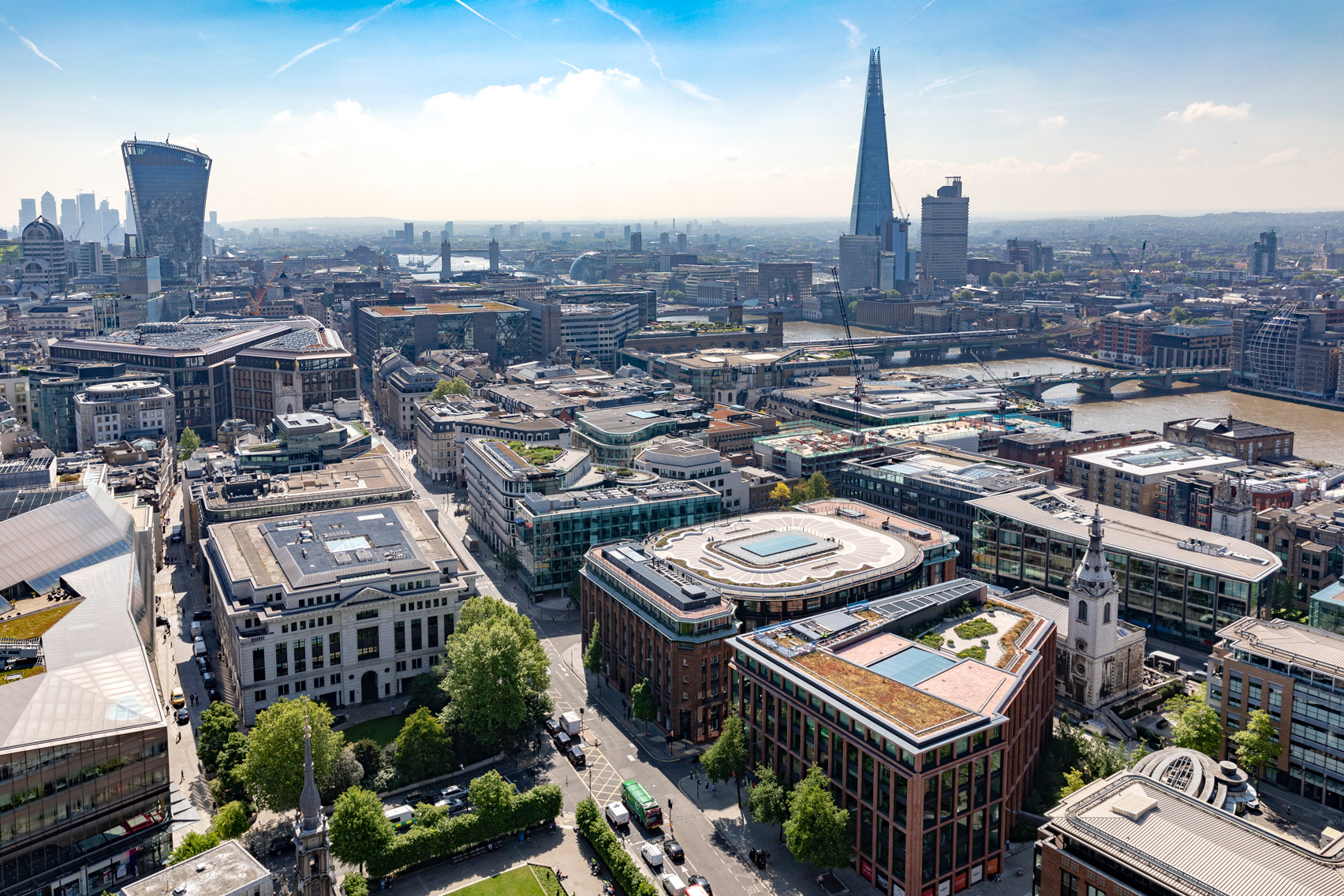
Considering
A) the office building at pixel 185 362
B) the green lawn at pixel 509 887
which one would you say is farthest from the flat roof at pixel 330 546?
the office building at pixel 185 362

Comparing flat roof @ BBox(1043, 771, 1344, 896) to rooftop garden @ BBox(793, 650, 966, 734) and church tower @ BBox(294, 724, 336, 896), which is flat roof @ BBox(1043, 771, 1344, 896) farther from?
church tower @ BBox(294, 724, 336, 896)

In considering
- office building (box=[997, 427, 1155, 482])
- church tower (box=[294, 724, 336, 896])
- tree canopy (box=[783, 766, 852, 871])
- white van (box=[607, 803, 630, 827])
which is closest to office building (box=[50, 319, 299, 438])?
office building (box=[997, 427, 1155, 482])

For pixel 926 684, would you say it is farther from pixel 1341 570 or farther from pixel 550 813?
pixel 1341 570

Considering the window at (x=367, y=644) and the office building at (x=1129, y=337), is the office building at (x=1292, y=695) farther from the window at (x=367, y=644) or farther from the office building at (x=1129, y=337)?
the office building at (x=1129, y=337)

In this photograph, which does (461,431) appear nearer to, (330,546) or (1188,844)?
(330,546)

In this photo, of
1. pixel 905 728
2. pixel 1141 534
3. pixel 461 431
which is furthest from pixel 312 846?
pixel 461 431
